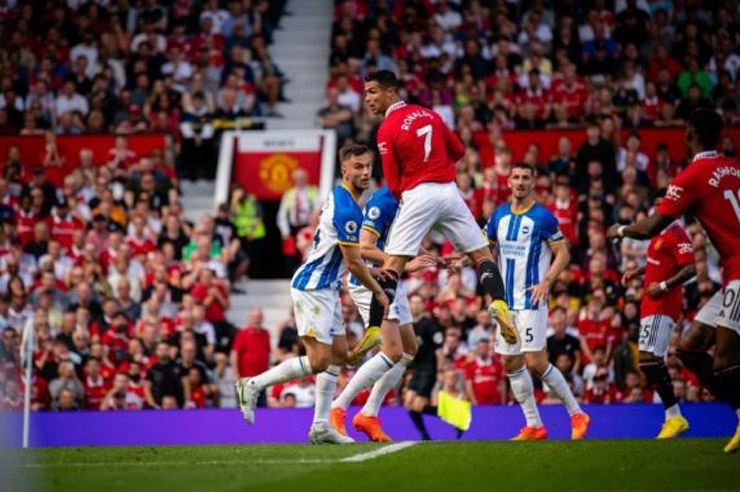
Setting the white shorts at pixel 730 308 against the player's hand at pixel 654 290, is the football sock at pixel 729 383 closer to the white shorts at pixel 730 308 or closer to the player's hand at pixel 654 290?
the white shorts at pixel 730 308

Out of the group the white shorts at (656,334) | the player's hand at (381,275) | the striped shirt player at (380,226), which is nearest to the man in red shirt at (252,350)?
the striped shirt player at (380,226)

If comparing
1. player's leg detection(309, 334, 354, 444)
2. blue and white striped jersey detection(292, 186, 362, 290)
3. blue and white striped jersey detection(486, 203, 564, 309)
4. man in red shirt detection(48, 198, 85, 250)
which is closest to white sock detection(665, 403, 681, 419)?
blue and white striped jersey detection(486, 203, 564, 309)

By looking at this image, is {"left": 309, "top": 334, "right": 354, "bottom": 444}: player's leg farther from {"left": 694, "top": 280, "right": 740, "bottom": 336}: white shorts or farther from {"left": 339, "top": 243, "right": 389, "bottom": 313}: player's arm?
{"left": 694, "top": 280, "right": 740, "bottom": 336}: white shorts

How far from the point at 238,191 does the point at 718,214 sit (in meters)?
13.2

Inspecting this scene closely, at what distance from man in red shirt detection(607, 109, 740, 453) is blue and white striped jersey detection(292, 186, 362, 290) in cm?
236

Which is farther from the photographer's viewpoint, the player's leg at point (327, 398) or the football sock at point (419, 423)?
the football sock at point (419, 423)

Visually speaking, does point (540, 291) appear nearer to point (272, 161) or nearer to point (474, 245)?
point (474, 245)

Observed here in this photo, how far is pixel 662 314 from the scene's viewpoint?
44.7ft

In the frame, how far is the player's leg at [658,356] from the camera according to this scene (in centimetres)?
1356

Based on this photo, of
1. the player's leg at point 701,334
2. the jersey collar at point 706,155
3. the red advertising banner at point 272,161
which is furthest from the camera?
the red advertising banner at point 272,161

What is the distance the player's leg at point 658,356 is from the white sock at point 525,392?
1119 mm

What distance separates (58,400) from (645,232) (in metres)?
11.1

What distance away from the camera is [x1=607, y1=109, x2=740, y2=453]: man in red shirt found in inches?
405

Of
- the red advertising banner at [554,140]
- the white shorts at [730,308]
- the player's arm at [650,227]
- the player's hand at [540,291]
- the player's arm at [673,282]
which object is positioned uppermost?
the red advertising banner at [554,140]
